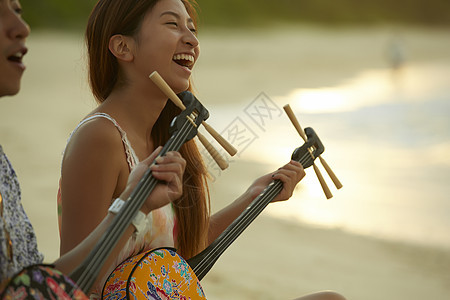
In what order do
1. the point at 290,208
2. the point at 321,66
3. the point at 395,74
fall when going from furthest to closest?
the point at 321,66 → the point at 395,74 → the point at 290,208

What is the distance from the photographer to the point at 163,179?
1598mm

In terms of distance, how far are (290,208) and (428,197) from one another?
1.52 meters

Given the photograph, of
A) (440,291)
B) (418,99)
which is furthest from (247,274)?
(418,99)

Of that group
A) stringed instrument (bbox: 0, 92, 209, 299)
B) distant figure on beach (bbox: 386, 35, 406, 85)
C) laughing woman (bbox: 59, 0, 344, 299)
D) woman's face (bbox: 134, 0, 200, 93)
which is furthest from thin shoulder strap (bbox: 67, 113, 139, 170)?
distant figure on beach (bbox: 386, 35, 406, 85)

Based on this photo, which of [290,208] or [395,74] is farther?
[395,74]

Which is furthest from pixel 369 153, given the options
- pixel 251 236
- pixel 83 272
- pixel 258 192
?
pixel 83 272

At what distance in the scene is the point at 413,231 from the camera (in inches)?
227

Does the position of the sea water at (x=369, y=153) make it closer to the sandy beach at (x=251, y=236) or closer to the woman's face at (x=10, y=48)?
the sandy beach at (x=251, y=236)

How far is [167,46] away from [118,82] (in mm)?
223

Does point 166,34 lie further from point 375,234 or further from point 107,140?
point 375,234

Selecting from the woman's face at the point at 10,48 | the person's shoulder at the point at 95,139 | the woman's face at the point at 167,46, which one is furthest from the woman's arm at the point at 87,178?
the woman's face at the point at 10,48

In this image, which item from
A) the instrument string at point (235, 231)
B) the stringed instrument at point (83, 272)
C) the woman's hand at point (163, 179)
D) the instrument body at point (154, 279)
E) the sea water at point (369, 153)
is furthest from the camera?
the sea water at point (369, 153)

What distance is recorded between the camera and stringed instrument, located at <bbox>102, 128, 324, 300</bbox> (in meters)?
1.79

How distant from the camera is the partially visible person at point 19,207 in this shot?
1.44m
